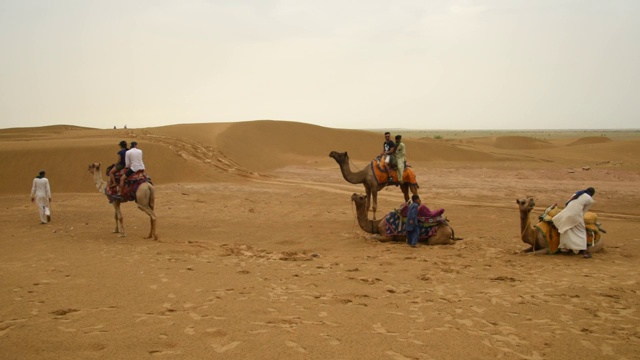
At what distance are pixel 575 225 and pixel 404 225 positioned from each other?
3.24 m

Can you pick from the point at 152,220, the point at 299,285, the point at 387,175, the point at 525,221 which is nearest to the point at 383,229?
the point at 525,221

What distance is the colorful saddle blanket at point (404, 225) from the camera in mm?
10586

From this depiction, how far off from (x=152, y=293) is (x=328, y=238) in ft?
17.3

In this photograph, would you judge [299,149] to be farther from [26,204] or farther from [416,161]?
[26,204]

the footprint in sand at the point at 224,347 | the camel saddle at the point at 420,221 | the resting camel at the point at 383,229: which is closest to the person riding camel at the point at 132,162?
the resting camel at the point at 383,229

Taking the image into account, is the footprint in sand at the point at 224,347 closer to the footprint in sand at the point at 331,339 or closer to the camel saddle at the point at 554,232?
the footprint in sand at the point at 331,339

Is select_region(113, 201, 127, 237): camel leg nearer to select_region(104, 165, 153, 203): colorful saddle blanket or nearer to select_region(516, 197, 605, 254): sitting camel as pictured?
select_region(104, 165, 153, 203): colorful saddle blanket

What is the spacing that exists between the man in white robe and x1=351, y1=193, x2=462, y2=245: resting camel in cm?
218

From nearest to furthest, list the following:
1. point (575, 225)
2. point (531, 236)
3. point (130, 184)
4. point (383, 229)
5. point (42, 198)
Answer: point (575, 225) < point (531, 236) < point (383, 229) < point (130, 184) < point (42, 198)

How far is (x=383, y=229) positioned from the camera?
11.0m

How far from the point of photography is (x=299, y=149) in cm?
3878

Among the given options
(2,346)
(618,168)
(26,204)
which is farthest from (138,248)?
(618,168)

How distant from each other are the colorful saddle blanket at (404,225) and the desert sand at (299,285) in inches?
15.4

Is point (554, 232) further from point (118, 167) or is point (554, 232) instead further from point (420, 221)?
point (118, 167)
